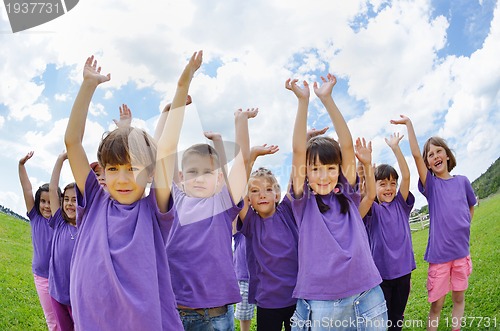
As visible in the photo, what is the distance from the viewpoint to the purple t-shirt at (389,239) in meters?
5.51

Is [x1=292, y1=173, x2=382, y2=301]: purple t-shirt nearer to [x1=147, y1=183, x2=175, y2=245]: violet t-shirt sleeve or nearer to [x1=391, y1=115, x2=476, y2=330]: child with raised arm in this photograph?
[x1=147, y1=183, x2=175, y2=245]: violet t-shirt sleeve

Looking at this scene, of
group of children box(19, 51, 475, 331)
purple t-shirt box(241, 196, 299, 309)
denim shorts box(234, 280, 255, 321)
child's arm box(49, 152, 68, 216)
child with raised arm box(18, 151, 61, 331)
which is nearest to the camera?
group of children box(19, 51, 475, 331)

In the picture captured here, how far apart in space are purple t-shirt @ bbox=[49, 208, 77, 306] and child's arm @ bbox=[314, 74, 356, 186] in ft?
11.3

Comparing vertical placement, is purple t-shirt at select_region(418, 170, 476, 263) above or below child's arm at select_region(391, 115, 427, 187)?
below

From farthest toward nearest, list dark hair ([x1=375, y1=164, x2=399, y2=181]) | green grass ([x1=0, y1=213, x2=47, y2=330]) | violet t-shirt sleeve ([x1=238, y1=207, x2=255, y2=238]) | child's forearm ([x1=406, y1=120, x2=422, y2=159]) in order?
green grass ([x1=0, y1=213, x2=47, y2=330]) → dark hair ([x1=375, y1=164, x2=399, y2=181]) → child's forearm ([x1=406, y1=120, x2=422, y2=159]) → violet t-shirt sleeve ([x1=238, y1=207, x2=255, y2=238])

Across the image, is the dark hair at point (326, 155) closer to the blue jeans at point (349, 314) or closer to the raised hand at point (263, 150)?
the raised hand at point (263, 150)

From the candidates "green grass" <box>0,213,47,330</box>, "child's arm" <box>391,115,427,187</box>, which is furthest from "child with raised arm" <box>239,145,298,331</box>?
"green grass" <box>0,213,47,330</box>

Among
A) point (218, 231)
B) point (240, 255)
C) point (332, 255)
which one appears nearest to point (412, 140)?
point (240, 255)

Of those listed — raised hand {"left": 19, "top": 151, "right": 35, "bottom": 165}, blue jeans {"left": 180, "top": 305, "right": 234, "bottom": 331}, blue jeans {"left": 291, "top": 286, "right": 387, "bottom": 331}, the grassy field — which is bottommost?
the grassy field

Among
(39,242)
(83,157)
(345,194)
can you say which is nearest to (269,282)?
(345,194)

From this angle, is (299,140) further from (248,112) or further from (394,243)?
(394,243)

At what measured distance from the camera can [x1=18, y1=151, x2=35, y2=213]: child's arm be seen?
6695mm

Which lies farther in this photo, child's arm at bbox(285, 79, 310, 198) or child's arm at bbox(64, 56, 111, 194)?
child's arm at bbox(285, 79, 310, 198)

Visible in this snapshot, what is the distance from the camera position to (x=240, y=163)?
4.05m
